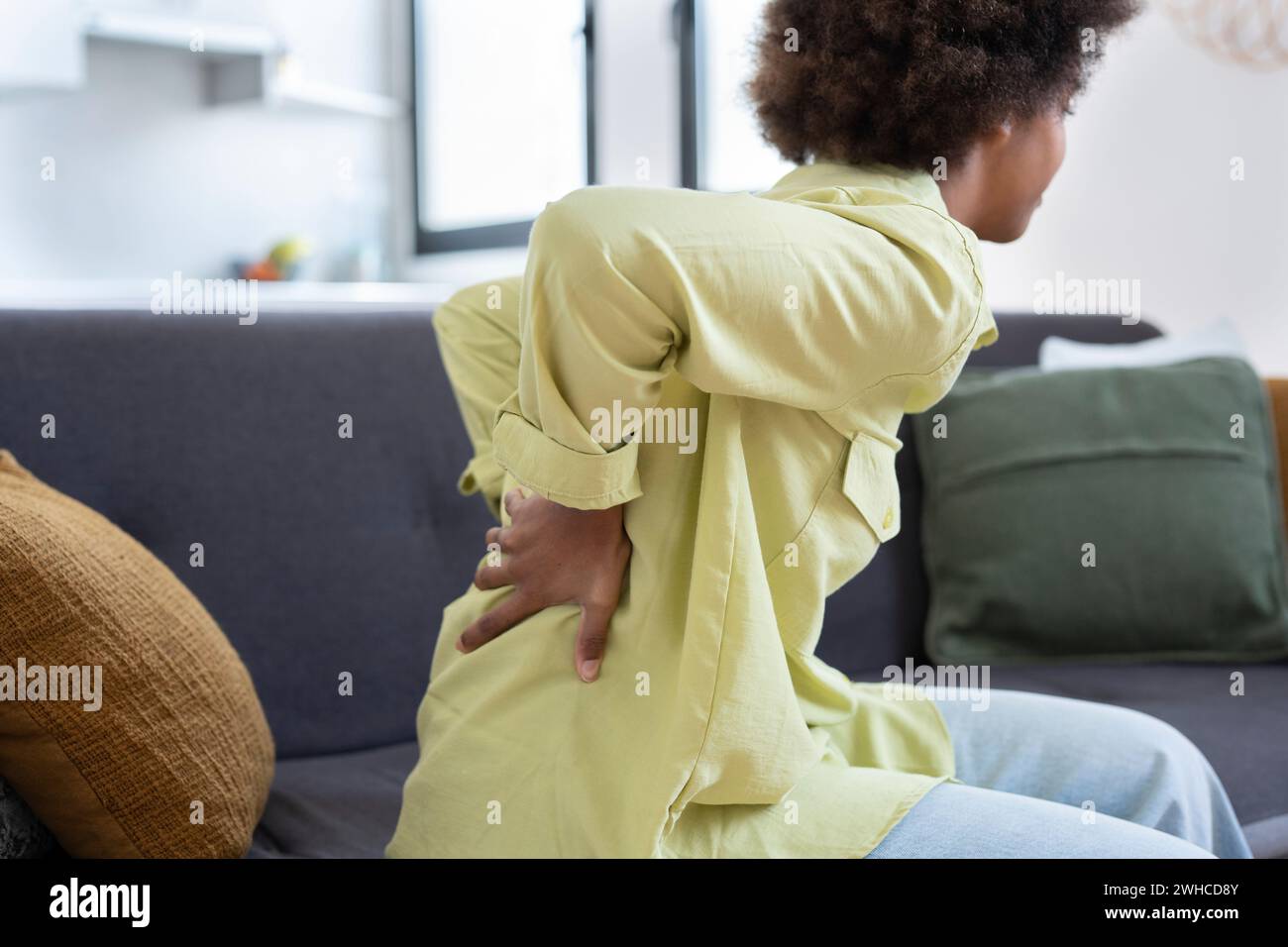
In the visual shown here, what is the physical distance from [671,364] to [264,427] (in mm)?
801

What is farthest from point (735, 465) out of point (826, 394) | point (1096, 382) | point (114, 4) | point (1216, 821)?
point (114, 4)

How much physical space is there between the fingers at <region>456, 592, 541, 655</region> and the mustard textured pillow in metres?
0.23

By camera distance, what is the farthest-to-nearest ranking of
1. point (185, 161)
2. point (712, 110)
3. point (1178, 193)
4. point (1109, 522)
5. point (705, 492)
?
point (185, 161) → point (712, 110) → point (1178, 193) → point (1109, 522) → point (705, 492)

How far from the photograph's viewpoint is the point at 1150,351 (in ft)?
6.05

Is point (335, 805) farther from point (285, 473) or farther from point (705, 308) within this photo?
point (705, 308)

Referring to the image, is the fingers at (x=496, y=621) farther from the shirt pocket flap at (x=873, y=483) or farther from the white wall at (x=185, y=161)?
the white wall at (x=185, y=161)

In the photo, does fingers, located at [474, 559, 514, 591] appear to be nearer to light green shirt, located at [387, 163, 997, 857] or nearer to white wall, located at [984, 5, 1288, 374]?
light green shirt, located at [387, 163, 997, 857]

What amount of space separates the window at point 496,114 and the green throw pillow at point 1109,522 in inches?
86.7

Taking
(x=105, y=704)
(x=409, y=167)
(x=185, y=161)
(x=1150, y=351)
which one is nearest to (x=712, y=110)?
(x=409, y=167)

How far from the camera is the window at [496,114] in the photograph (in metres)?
3.85

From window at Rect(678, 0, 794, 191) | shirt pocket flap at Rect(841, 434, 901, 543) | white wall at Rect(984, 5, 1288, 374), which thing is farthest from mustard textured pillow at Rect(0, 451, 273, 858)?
window at Rect(678, 0, 794, 191)

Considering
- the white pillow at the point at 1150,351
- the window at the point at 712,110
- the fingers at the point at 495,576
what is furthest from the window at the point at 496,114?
the fingers at the point at 495,576

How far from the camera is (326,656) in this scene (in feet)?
4.38

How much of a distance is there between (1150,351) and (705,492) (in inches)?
52.9
